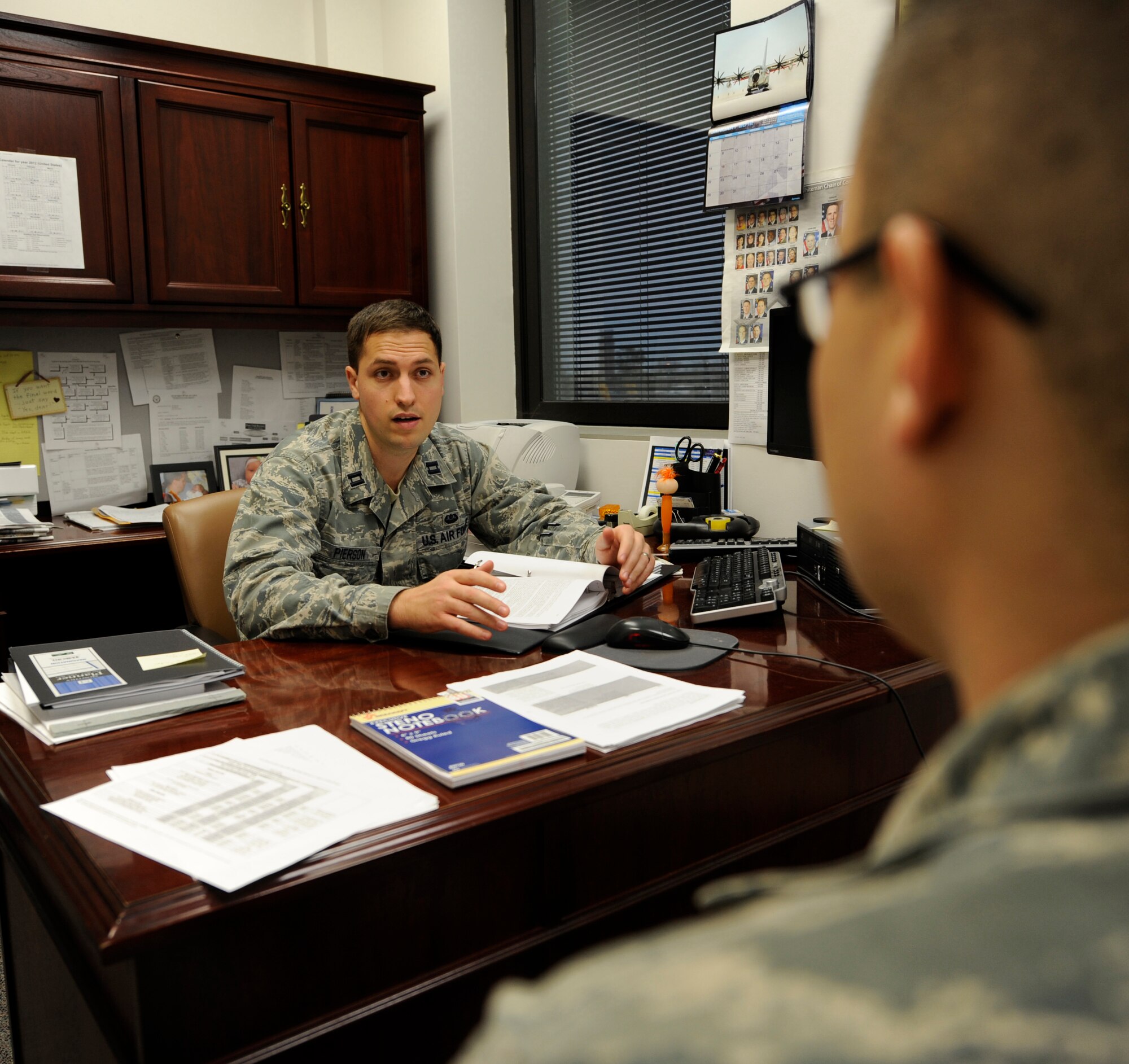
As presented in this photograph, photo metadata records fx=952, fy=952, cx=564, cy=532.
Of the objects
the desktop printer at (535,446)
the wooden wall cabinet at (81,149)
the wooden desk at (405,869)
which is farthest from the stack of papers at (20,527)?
the wooden desk at (405,869)

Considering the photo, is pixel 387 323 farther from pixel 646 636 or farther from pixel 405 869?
pixel 405 869

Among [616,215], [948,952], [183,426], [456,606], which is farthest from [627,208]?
[948,952]

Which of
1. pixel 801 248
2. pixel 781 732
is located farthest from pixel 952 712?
pixel 801 248

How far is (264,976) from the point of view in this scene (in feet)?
2.68

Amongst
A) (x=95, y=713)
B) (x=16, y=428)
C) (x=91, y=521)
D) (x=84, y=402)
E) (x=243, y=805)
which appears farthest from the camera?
(x=84, y=402)

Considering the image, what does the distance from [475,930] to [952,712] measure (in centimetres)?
82

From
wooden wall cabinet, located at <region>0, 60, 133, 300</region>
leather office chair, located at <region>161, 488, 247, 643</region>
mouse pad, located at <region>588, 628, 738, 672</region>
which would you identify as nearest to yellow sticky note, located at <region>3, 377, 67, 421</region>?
wooden wall cabinet, located at <region>0, 60, 133, 300</region>

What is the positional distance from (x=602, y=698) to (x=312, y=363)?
7.97 ft

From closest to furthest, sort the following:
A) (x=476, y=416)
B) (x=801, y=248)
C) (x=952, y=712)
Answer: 1. (x=952, y=712)
2. (x=801, y=248)
3. (x=476, y=416)

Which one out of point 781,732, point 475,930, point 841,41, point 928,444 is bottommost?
point 475,930

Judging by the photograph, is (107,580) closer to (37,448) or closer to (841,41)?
(37,448)

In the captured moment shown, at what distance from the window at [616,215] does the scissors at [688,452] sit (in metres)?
0.16

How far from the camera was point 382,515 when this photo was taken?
202cm

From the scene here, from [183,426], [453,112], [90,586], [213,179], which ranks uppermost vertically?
[453,112]
